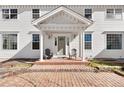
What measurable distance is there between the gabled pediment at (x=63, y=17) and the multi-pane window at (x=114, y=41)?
7.85m

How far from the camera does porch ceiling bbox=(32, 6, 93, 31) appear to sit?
741 inches

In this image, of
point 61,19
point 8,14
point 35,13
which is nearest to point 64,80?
point 61,19

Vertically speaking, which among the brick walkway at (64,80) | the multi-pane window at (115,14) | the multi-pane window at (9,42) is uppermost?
the multi-pane window at (115,14)

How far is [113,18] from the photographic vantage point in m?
25.9

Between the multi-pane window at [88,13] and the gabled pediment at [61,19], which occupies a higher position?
the multi-pane window at [88,13]

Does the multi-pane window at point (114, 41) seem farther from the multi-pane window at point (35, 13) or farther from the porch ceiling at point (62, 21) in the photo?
the multi-pane window at point (35, 13)

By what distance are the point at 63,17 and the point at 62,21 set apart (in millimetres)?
427

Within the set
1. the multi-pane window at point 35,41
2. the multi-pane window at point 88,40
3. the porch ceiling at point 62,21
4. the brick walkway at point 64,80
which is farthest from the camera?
the multi-pane window at point 35,41

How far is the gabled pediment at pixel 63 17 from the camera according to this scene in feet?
61.8

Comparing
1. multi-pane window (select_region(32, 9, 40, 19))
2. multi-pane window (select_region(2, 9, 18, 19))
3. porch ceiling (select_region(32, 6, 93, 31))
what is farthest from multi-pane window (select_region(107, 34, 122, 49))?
multi-pane window (select_region(2, 9, 18, 19))

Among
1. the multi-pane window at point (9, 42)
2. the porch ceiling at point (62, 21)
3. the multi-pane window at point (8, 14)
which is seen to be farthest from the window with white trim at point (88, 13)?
the multi-pane window at point (9, 42)

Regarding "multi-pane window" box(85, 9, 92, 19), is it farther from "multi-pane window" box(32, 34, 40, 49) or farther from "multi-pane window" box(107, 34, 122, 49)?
"multi-pane window" box(32, 34, 40, 49)

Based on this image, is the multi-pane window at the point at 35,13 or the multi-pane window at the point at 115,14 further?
the multi-pane window at the point at 35,13

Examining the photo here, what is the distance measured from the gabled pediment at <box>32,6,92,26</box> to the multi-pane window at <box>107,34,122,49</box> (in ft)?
25.8
